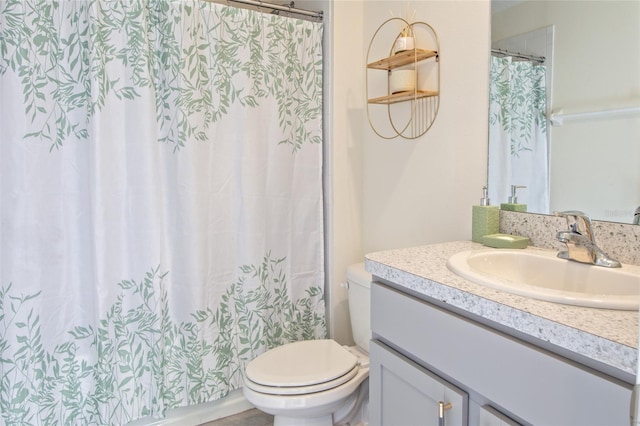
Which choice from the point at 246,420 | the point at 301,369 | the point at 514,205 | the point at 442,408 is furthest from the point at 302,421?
the point at 514,205

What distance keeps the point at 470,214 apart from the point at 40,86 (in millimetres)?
1645

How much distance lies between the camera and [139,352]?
1728 mm

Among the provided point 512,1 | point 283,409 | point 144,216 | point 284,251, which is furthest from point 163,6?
point 283,409

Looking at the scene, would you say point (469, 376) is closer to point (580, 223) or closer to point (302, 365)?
point (580, 223)

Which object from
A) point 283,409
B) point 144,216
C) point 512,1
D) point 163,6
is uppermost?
point 163,6

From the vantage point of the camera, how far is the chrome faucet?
104 centimetres

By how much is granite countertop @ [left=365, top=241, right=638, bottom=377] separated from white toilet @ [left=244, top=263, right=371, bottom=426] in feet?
2.09

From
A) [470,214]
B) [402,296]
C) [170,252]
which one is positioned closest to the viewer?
[402,296]

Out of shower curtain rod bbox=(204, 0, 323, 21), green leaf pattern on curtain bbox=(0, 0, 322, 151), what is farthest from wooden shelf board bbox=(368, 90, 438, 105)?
shower curtain rod bbox=(204, 0, 323, 21)

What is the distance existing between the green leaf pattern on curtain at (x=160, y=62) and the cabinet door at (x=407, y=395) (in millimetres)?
1185

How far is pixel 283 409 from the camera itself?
1483 mm

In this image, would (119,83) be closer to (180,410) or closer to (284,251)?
(284,251)

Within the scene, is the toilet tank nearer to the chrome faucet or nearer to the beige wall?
the beige wall

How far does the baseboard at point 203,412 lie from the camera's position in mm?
1864
